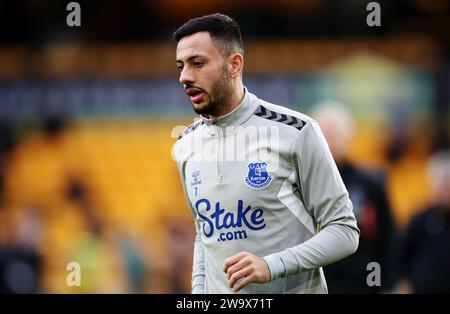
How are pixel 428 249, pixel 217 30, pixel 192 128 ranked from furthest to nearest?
pixel 428 249
pixel 192 128
pixel 217 30

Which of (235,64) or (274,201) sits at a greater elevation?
(235,64)

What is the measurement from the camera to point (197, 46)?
159 inches

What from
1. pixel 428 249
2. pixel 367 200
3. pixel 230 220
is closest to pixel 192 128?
pixel 230 220

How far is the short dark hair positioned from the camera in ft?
13.4

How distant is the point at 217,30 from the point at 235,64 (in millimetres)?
190

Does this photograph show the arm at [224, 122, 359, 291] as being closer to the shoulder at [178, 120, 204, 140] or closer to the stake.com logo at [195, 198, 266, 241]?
the stake.com logo at [195, 198, 266, 241]

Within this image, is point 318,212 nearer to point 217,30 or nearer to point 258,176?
point 258,176

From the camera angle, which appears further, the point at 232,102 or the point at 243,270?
the point at 232,102

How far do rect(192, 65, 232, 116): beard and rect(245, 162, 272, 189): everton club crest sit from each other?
13.5 inches

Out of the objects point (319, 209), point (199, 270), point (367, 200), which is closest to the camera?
point (319, 209)

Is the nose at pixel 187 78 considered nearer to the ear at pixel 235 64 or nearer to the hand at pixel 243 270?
the ear at pixel 235 64

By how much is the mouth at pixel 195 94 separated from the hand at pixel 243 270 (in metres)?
0.83

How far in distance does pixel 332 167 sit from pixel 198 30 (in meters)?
0.91

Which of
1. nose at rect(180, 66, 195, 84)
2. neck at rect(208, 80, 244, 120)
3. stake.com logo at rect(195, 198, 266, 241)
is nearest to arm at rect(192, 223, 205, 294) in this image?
stake.com logo at rect(195, 198, 266, 241)
